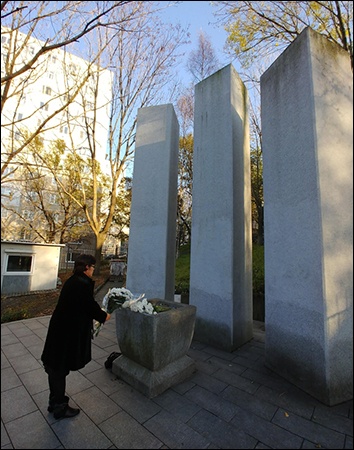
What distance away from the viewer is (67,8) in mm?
4516

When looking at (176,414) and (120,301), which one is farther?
(120,301)

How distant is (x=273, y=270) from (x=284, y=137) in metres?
2.41

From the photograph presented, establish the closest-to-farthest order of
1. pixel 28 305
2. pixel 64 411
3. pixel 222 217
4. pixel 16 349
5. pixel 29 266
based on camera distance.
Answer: pixel 64 411
pixel 16 349
pixel 222 217
pixel 28 305
pixel 29 266

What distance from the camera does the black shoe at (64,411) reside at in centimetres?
250

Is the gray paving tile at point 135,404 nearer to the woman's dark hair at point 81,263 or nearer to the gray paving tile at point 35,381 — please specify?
the gray paving tile at point 35,381

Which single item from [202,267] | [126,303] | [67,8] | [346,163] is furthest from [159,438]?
[67,8]

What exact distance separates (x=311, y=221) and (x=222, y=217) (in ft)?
6.38

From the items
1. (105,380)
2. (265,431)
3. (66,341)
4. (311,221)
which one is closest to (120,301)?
(66,341)

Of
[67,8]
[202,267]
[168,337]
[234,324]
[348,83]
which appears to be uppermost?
[67,8]

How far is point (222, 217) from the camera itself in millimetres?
4988

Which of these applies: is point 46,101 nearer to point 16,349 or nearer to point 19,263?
point 19,263

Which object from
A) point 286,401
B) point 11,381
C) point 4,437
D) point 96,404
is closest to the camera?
point 4,437

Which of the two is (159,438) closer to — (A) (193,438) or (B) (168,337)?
(A) (193,438)

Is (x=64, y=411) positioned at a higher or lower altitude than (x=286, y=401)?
higher
